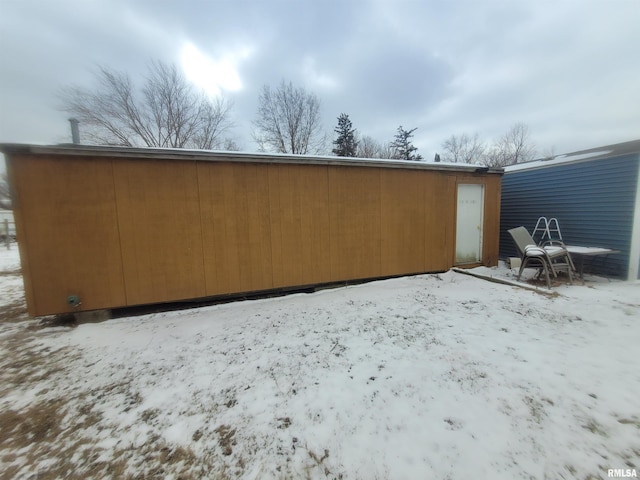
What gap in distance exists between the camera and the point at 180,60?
13.5 m

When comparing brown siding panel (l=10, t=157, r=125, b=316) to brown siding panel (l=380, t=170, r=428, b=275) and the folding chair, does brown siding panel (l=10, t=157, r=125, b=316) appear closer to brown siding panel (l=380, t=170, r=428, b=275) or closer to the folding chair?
brown siding panel (l=380, t=170, r=428, b=275)

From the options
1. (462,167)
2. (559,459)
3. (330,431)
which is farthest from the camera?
(462,167)

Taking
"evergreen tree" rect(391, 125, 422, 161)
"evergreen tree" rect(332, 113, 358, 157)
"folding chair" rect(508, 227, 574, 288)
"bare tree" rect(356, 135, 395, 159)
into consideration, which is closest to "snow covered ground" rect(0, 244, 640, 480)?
"folding chair" rect(508, 227, 574, 288)

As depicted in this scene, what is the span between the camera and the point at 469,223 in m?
→ 5.82

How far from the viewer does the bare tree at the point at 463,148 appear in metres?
24.2

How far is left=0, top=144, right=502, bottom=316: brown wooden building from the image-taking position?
3551 millimetres

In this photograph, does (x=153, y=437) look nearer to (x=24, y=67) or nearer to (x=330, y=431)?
(x=330, y=431)

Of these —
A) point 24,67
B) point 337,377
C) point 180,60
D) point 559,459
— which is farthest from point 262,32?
point 559,459

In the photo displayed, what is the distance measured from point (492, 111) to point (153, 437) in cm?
2606

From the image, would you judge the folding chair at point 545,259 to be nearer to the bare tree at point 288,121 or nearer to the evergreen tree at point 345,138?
the bare tree at point 288,121

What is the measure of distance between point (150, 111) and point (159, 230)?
14.5 metres

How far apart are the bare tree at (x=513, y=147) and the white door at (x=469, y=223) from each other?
21.5m

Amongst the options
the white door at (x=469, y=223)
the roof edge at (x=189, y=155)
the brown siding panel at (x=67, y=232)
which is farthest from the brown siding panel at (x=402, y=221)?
the brown siding panel at (x=67, y=232)

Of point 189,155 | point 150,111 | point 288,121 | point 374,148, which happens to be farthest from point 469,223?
point 374,148
